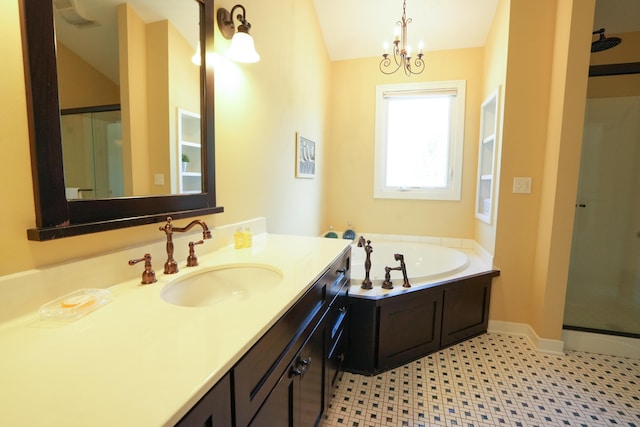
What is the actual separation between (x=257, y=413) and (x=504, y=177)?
7.37ft

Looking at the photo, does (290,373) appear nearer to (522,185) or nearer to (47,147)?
(47,147)

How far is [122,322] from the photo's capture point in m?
0.73

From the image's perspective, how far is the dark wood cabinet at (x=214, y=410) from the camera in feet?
1.66

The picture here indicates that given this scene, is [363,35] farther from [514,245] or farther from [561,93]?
[514,245]

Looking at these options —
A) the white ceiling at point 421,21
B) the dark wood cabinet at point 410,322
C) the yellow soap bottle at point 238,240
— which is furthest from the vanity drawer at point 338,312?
the white ceiling at point 421,21

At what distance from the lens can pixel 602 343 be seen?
2.11 metres

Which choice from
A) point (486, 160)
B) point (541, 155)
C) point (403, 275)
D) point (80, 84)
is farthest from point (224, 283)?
point (486, 160)

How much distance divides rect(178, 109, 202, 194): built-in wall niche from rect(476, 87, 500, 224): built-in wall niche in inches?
86.2

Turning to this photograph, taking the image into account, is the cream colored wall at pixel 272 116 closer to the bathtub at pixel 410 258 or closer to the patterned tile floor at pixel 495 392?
the bathtub at pixel 410 258

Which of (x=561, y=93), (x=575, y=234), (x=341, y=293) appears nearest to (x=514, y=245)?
(x=575, y=234)

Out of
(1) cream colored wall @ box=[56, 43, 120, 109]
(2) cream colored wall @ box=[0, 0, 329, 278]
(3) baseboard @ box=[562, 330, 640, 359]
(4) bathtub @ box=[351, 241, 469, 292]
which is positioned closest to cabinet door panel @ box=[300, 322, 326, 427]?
(2) cream colored wall @ box=[0, 0, 329, 278]

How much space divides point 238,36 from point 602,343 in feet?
9.80

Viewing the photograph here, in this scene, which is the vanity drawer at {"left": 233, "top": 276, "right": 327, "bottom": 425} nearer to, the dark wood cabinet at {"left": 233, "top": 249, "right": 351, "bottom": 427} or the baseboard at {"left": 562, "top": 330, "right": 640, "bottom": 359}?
the dark wood cabinet at {"left": 233, "top": 249, "right": 351, "bottom": 427}

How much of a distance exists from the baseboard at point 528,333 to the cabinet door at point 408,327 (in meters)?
0.64
